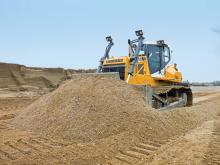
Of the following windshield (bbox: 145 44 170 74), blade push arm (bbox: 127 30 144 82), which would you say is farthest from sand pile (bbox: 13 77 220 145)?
windshield (bbox: 145 44 170 74)

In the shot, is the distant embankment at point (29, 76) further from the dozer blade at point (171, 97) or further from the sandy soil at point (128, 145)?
the sandy soil at point (128, 145)

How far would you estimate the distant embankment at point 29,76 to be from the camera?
25.2 m

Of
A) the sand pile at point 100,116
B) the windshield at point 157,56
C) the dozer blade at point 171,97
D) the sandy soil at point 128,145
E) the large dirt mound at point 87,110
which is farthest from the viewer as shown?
the windshield at point 157,56

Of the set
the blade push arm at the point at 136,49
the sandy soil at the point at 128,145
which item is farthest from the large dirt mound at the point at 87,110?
the blade push arm at the point at 136,49

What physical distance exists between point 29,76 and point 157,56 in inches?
681

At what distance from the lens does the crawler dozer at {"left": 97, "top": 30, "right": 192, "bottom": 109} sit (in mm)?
10914

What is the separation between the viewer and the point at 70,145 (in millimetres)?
6840

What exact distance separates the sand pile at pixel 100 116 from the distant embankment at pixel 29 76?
52.9 ft

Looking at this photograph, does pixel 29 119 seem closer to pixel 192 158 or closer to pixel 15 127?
pixel 15 127

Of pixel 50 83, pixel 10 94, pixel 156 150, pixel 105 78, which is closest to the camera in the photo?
pixel 156 150

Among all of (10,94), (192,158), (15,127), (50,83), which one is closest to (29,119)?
(15,127)

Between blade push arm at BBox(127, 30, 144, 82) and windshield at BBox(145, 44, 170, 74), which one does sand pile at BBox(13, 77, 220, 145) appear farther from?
windshield at BBox(145, 44, 170, 74)

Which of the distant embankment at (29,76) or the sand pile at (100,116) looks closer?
the sand pile at (100,116)

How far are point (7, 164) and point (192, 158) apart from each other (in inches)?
130
